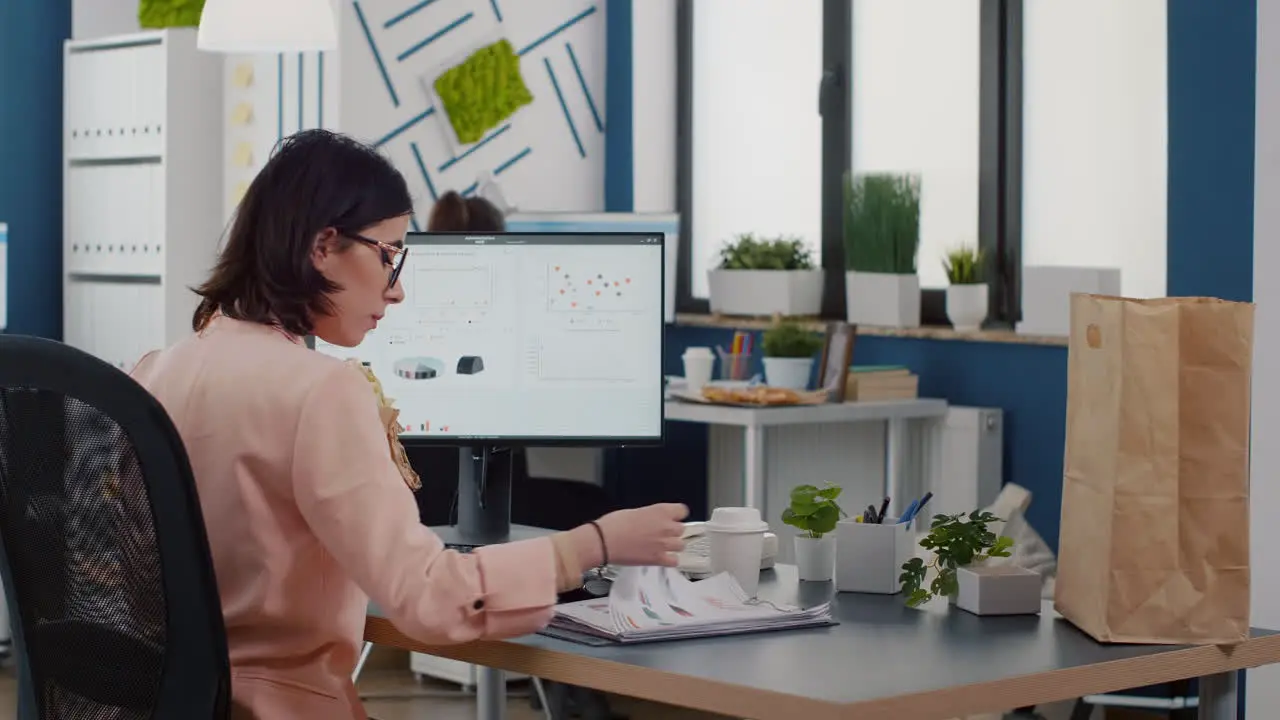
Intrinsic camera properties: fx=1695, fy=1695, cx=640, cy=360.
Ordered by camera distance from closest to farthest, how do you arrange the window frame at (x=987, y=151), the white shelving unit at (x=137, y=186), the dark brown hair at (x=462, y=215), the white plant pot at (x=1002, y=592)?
1. the white plant pot at (x=1002, y=592)
2. the dark brown hair at (x=462, y=215)
3. the window frame at (x=987, y=151)
4. the white shelving unit at (x=137, y=186)

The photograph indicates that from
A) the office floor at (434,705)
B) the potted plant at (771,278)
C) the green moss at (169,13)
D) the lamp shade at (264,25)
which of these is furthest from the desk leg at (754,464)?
the green moss at (169,13)

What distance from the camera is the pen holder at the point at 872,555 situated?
1.98 metres

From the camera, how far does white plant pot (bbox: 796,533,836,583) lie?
2.06 m

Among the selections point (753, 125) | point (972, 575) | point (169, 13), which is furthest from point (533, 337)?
point (753, 125)

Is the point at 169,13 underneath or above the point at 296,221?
above

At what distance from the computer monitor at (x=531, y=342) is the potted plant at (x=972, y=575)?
491 millimetres

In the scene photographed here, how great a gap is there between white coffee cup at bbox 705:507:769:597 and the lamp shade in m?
2.07

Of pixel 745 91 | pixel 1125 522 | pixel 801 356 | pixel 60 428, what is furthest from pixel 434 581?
pixel 745 91

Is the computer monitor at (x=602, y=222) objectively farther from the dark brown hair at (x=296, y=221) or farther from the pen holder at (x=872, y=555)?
the dark brown hair at (x=296, y=221)

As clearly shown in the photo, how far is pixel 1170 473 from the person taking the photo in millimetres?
1694

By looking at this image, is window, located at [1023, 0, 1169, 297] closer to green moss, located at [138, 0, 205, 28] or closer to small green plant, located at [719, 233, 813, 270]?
small green plant, located at [719, 233, 813, 270]

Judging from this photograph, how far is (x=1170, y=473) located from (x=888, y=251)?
296 centimetres

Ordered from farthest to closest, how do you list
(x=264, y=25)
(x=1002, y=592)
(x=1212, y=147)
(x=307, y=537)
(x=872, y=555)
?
(x=1212, y=147) → (x=264, y=25) → (x=872, y=555) → (x=1002, y=592) → (x=307, y=537)

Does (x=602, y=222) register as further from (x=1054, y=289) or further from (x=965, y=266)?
(x=1054, y=289)
